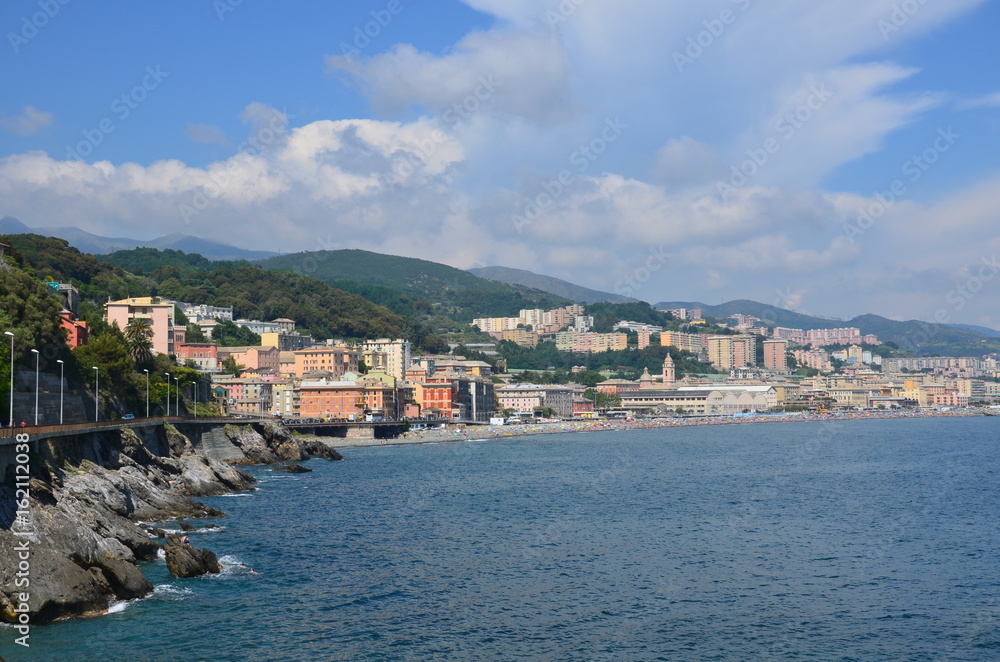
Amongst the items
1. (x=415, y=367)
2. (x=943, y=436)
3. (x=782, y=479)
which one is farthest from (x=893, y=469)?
(x=415, y=367)

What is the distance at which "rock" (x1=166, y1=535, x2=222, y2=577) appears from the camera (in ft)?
81.5

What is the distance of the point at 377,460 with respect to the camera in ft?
232

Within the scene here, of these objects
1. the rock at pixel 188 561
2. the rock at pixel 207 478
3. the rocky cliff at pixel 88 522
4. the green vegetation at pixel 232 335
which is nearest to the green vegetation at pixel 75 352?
the rocky cliff at pixel 88 522

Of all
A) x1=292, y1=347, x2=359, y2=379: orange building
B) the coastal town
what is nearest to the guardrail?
the coastal town

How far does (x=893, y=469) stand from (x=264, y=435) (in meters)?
39.7

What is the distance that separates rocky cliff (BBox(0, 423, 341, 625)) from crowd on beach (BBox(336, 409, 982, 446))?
51016mm

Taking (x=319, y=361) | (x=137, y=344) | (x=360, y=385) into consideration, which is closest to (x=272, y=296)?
(x=319, y=361)

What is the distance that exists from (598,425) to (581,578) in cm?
10835

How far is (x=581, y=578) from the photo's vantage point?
2577cm

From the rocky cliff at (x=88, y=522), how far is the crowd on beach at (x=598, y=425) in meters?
51.0

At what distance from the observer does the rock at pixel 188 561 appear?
81.5 ft

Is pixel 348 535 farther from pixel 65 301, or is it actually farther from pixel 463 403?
pixel 463 403

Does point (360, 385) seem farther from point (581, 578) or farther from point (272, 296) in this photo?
point (581, 578)

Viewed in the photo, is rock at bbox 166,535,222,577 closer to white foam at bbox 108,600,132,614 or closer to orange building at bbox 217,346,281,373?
white foam at bbox 108,600,132,614
